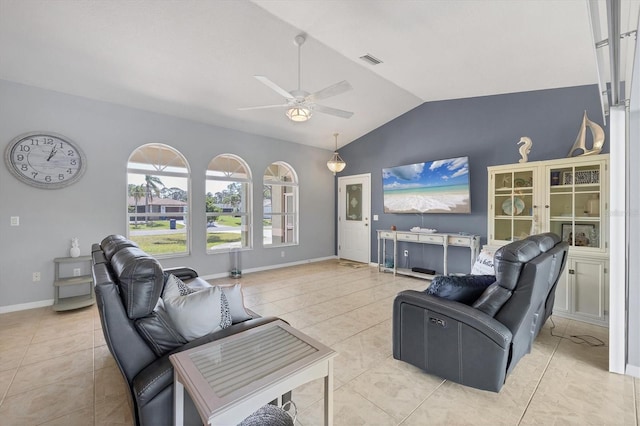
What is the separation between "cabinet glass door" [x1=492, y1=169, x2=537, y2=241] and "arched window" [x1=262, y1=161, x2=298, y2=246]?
13.1ft

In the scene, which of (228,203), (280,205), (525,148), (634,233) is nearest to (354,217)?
(280,205)

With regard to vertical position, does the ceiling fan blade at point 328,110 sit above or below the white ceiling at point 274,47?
below

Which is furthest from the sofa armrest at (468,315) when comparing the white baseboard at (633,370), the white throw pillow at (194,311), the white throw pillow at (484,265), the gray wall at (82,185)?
the gray wall at (82,185)

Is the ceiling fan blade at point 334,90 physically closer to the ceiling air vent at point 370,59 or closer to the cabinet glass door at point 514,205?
the ceiling air vent at point 370,59

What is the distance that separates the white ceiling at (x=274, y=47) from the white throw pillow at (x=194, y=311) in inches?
110

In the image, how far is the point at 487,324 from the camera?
1839 millimetres

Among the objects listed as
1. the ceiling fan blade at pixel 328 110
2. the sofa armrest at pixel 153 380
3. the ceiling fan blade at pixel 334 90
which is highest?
the ceiling fan blade at pixel 334 90

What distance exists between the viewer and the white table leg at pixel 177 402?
4.25 ft

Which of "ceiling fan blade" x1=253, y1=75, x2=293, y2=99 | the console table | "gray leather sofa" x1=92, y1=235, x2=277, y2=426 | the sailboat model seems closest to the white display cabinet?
the sailboat model

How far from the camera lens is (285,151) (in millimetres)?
6203

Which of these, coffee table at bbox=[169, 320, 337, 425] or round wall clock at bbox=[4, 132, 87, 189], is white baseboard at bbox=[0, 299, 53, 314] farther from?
coffee table at bbox=[169, 320, 337, 425]

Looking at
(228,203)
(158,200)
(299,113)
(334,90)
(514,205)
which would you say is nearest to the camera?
(334,90)

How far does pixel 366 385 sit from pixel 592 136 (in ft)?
13.5

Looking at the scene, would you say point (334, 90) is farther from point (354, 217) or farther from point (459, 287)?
point (354, 217)
